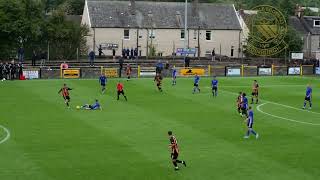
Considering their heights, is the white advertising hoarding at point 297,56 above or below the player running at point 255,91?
above

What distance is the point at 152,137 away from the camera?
33.1 meters

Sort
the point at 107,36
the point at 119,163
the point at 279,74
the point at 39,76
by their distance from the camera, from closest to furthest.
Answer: the point at 119,163
the point at 39,76
the point at 279,74
the point at 107,36

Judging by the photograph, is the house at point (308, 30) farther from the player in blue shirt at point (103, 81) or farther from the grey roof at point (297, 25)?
the player in blue shirt at point (103, 81)

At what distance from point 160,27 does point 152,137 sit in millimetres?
61473

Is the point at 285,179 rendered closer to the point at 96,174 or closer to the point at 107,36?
the point at 96,174

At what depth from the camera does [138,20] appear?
93.2 m

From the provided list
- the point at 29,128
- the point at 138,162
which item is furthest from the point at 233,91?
the point at 138,162

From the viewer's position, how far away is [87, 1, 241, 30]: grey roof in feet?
301

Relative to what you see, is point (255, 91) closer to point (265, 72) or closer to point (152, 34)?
point (265, 72)

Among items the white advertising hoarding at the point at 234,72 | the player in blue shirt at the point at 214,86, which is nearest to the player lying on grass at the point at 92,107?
the player in blue shirt at the point at 214,86

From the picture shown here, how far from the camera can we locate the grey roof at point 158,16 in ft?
301

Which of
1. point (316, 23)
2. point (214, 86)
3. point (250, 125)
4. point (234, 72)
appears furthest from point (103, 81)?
point (316, 23)

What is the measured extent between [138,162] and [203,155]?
3.35 metres

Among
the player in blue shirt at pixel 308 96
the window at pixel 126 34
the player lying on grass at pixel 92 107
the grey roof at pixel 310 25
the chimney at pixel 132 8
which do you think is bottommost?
the player lying on grass at pixel 92 107
